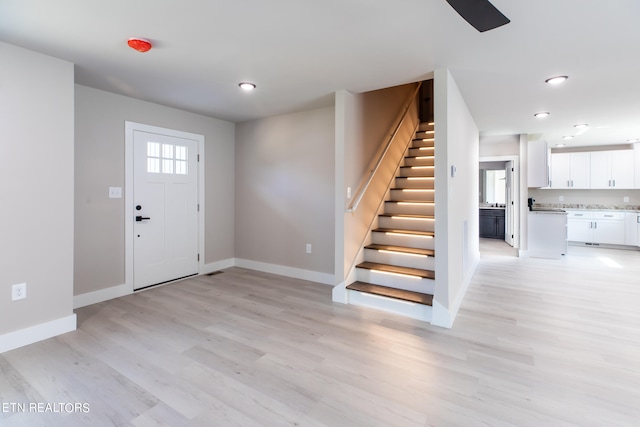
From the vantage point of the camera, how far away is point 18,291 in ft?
8.20

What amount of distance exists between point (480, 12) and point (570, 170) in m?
7.66

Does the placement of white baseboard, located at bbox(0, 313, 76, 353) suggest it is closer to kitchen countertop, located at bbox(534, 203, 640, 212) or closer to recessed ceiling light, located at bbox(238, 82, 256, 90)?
recessed ceiling light, located at bbox(238, 82, 256, 90)

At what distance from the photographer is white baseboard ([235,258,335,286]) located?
424cm

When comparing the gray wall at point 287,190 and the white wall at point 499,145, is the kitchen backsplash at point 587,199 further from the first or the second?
the gray wall at point 287,190

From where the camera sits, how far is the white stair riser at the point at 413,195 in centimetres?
444

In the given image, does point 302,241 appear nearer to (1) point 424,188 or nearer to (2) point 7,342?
(1) point 424,188

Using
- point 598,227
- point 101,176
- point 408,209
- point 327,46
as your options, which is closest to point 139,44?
point 327,46

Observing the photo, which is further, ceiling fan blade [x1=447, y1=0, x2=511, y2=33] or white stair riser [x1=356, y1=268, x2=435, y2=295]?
white stair riser [x1=356, y1=268, x2=435, y2=295]

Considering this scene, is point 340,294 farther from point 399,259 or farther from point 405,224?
point 405,224

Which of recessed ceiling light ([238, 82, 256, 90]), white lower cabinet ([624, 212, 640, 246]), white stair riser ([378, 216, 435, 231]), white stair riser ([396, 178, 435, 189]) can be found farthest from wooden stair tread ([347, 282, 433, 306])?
white lower cabinet ([624, 212, 640, 246])

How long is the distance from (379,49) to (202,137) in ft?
10.3

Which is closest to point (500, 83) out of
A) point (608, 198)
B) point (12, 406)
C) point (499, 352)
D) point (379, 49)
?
point (379, 49)

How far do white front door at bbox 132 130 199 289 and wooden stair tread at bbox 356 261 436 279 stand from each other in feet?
8.40

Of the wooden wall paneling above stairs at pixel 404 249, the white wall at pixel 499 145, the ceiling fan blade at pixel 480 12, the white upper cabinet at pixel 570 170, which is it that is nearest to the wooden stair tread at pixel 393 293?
the wooden wall paneling above stairs at pixel 404 249
